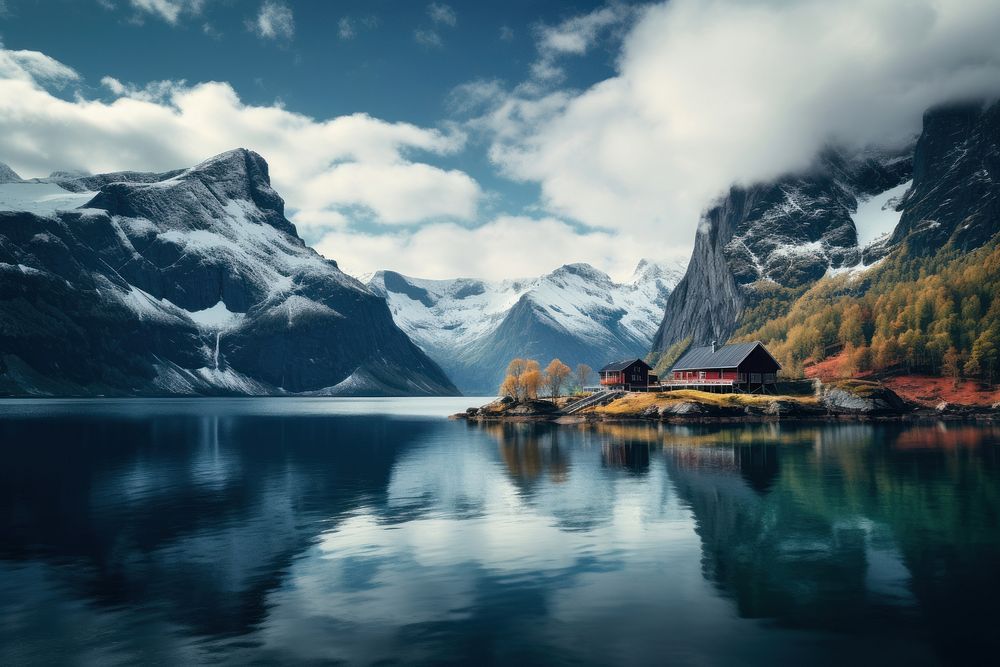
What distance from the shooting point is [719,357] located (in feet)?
526

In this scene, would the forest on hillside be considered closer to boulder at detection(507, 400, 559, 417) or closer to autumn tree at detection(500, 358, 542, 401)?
autumn tree at detection(500, 358, 542, 401)

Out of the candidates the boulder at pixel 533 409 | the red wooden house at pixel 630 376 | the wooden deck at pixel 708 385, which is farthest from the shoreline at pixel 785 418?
the red wooden house at pixel 630 376

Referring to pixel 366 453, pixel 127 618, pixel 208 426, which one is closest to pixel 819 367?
pixel 366 453

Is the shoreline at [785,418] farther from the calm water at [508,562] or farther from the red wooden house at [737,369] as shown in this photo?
the calm water at [508,562]

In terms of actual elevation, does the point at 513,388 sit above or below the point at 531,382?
below

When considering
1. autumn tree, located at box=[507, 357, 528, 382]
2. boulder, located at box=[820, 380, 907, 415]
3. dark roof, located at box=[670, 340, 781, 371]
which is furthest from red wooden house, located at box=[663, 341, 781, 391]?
autumn tree, located at box=[507, 357, 528, 382]

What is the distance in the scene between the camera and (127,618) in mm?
25266

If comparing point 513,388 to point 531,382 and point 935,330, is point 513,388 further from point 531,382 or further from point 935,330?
point 935,330

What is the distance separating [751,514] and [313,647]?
Answer: 106 ft

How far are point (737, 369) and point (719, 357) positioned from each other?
986 centimetres

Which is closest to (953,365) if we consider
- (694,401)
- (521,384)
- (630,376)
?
(694,401)

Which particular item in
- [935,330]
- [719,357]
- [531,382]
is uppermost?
[935,330]

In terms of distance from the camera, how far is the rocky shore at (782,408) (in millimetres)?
136875

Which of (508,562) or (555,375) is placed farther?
(555,375)
